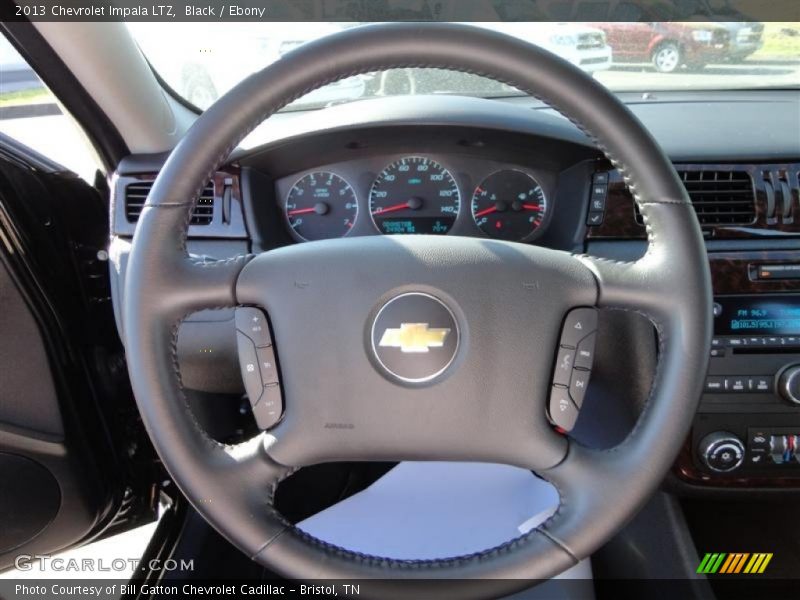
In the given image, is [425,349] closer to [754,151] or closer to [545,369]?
[545,369]

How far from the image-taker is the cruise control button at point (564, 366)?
1073 mm

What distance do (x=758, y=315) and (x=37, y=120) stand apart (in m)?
1.72

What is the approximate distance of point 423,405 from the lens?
1061 millimetres

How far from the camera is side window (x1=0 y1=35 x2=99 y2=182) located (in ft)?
5.22

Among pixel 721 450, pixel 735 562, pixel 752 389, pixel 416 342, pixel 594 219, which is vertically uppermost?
pixel 594 219

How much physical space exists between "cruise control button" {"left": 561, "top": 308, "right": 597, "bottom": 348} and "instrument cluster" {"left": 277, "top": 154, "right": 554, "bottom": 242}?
24.3 inches

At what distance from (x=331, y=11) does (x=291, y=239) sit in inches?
20.6

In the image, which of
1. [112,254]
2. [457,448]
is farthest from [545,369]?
[112,254]

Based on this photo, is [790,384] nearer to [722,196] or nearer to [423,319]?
[722,196]

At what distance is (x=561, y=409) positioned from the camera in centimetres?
107

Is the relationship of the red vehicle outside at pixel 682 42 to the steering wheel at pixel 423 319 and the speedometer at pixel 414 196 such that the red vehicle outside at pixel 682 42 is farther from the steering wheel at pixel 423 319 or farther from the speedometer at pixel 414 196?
the steering wheel at pixel 423 319

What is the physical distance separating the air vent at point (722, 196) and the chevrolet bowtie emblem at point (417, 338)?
2.31ft

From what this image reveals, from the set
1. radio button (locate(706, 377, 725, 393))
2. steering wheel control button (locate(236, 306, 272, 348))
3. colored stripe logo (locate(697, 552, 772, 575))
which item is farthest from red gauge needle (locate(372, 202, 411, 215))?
colored stripe logo (locate(697, 552, 772, 575))

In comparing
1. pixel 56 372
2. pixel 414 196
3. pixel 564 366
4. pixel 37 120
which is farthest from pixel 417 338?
pixel 37 120
